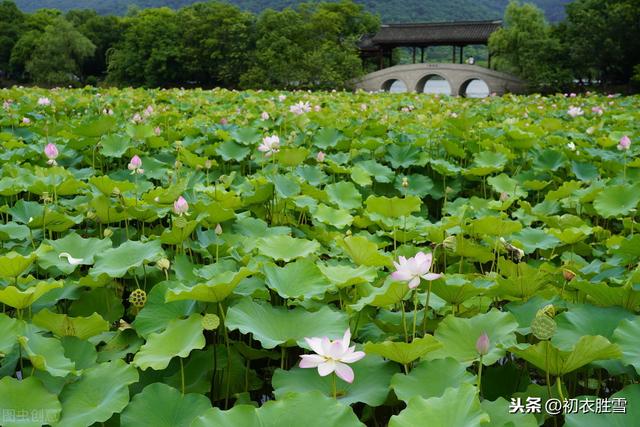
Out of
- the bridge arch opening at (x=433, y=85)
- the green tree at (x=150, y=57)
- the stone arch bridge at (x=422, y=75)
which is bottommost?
the bridge arch opening at (x=433, y=85)

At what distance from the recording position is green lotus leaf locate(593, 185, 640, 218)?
2.24 meters

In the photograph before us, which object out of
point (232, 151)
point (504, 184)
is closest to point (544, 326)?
point (504, 184)

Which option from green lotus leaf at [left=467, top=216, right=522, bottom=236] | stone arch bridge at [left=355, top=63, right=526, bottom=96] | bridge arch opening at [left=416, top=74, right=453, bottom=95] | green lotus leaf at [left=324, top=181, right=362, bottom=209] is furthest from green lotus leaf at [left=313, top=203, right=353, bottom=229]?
bridge arch opening at [left=416, top=74, right=453, bottom=95]

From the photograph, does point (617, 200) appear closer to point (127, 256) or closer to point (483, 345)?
point (483, 345)

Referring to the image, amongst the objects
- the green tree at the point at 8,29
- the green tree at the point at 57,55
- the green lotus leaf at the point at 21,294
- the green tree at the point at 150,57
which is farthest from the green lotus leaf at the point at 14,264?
the green tree at the point at 8,29

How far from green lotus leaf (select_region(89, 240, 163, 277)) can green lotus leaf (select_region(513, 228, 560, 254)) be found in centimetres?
115

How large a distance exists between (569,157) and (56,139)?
2.75 m

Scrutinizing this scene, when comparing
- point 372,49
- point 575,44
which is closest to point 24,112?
point 575,44

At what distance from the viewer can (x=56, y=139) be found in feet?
10.6

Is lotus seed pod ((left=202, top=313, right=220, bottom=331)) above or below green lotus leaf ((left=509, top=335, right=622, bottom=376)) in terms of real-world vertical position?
above

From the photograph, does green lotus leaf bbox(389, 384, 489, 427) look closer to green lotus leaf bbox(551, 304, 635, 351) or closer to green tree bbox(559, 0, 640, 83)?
green lotus leaf bbox(551, 304, 635, 351)

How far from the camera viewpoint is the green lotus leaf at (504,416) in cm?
95

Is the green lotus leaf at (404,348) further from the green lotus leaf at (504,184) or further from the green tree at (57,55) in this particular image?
the green tree at (57,55)

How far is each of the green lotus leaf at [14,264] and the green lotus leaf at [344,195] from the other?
A: 1.32 m
